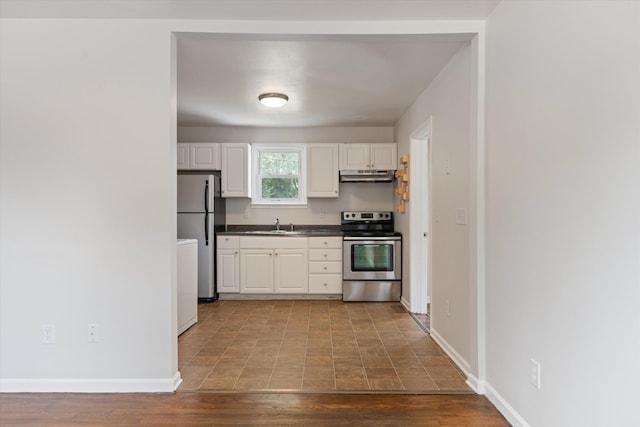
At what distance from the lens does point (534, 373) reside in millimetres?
1778

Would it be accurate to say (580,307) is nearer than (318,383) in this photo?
Yes

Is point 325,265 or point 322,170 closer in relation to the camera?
point 325,265

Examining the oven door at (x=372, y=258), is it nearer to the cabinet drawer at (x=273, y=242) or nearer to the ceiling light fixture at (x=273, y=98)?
the cabinet drawer at (x=273, y=242)

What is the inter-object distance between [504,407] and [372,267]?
2.73 m

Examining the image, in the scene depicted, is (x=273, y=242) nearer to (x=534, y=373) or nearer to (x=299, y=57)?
(x=299, y=57)

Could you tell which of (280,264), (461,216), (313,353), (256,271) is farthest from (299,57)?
(256,271)

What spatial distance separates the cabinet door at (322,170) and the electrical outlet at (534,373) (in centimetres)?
358

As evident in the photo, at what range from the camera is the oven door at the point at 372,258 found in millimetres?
4688

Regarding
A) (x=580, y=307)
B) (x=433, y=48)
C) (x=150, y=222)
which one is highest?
(x=433, y=48)

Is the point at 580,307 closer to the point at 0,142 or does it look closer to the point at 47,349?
the point at 47,349

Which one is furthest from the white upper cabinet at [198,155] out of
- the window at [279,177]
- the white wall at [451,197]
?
the white wall at [451,197]

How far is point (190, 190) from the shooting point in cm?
473

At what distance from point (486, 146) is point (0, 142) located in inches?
122

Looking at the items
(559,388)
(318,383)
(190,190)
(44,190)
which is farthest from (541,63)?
(190,190)
